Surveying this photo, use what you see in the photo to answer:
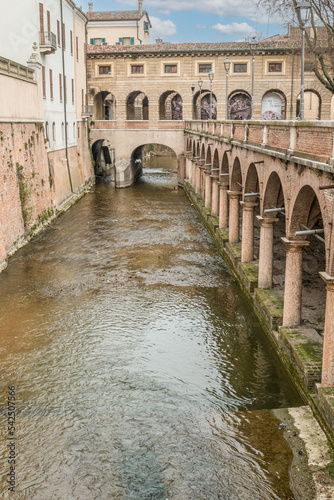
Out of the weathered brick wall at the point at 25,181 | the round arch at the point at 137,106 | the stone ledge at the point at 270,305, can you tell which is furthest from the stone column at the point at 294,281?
the round arch at the point at 137,106

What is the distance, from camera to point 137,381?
13.2 meters

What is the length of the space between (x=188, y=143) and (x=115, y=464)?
37.9 metres

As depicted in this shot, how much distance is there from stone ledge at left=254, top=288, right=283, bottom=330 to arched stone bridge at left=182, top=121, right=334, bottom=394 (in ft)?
1.39

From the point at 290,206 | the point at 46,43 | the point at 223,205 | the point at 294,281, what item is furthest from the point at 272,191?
the point at 46,43

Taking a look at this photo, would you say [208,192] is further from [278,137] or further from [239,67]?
[239,67]

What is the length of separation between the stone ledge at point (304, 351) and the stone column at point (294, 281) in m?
0.36

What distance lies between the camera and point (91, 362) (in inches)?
558

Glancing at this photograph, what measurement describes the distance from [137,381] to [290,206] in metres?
5.87

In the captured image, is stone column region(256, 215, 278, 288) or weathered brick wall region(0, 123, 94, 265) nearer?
stone column region(256, 215, 278, 288)

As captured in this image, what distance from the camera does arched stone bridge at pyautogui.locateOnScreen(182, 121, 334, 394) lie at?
11164 mm

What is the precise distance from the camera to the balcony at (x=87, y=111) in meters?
45.7

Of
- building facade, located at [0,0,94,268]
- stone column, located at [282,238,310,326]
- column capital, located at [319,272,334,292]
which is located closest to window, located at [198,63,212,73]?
building facade, located at [0,0,94,268]

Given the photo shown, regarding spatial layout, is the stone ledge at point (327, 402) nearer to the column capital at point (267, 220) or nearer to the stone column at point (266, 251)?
the stone column at point (266, 251)

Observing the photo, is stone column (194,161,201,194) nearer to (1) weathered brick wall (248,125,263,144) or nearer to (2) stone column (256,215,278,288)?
(1) weathered brick wall (248,125,263,144)
